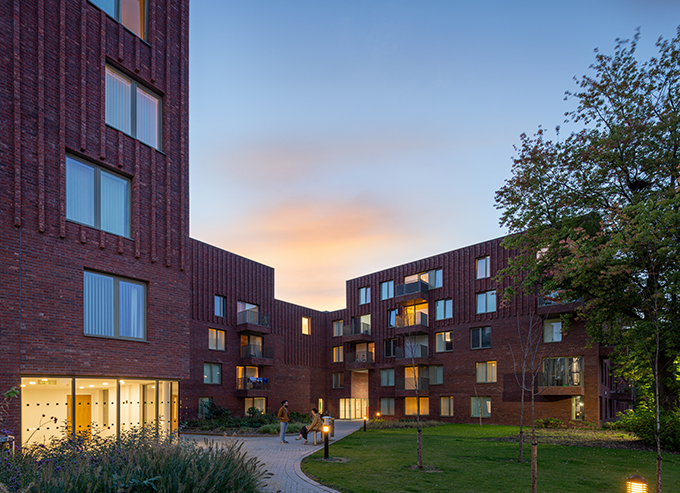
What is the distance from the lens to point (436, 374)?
122 feet

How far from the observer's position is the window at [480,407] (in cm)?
3356

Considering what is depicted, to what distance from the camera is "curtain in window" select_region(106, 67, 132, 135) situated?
14109 mm

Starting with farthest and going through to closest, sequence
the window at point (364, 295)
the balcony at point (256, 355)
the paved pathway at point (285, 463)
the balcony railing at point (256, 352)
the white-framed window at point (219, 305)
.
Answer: the window at point (364, 295) < the balcony railing at point (256, 352) < the balcony at point (256, 355) < the white-framed window at point (219, 305) < the paved pathway at point (285, 463)

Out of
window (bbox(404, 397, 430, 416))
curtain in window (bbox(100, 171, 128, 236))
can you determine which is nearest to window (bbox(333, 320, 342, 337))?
window (bbox(404, 397, 430, 416))

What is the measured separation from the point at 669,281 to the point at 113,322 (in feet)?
54.7

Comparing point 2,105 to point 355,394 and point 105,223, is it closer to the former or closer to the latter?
point 105,223

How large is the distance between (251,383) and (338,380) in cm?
1303

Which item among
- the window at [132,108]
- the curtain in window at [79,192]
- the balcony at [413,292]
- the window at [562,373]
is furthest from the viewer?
the balcony at [413,292]

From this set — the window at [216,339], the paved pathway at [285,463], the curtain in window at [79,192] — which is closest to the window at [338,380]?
the window at [216,339]

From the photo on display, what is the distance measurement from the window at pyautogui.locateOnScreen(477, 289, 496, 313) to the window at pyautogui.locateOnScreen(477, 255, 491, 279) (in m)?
1.25

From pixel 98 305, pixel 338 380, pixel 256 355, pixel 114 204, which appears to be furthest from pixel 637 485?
pixel 338 380

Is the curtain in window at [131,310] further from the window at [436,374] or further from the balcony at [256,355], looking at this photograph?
the window at [436,374]

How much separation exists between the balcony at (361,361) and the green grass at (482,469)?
24114 mm

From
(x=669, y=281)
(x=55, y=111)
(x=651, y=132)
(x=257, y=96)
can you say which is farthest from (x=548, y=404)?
(x=55, y=111)
